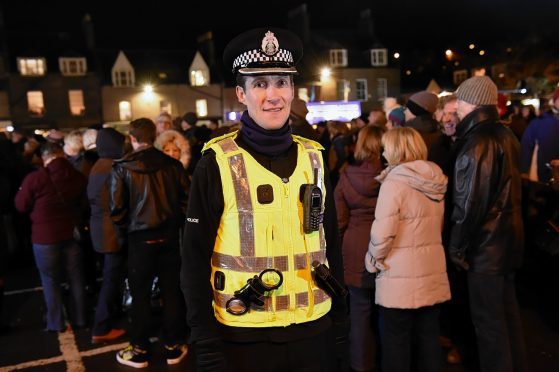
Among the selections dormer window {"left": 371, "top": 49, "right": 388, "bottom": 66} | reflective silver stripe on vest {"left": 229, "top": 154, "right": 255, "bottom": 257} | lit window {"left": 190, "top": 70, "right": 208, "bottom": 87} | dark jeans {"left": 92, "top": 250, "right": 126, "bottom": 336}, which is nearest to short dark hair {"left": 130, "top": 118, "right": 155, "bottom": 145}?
dark jeans {"left": 92, "top": 250, "right": 126, "bottom": 336}

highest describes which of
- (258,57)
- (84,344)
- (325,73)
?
(325,73)

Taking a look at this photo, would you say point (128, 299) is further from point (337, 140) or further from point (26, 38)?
point (26, 38)

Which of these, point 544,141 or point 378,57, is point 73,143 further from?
point 378,57

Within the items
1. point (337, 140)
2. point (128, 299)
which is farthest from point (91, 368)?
point (337, 140)

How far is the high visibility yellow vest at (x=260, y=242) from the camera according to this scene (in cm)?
222

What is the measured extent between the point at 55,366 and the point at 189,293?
12.0 ft

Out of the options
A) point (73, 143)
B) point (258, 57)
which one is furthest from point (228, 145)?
point (73, 143)

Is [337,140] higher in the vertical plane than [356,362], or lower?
higher

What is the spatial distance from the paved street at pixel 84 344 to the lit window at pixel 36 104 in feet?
103

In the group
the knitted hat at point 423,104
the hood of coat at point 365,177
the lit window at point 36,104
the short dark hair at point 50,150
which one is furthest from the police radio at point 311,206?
the lit window at point 36,104

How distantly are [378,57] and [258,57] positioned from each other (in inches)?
1566

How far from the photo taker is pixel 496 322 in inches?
153

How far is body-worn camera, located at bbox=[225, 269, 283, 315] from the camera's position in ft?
7.13

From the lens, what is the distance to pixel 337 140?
7836mm
